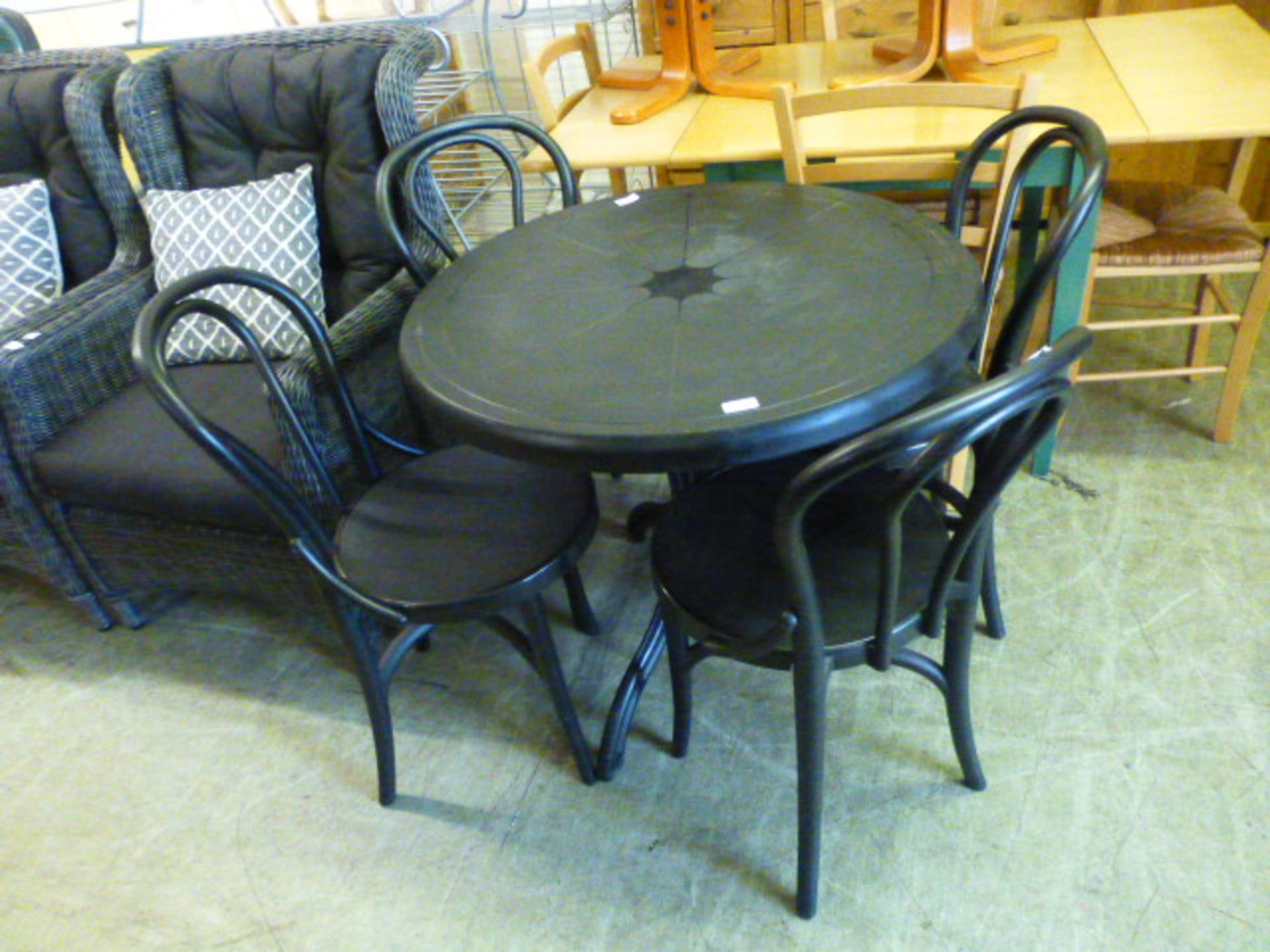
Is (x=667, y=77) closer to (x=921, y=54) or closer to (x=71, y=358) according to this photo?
(x=921, y=54)

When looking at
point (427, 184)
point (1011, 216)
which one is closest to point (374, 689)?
point (427, 184)

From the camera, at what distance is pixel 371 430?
1651 mm

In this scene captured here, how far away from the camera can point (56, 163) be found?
7.09 feet

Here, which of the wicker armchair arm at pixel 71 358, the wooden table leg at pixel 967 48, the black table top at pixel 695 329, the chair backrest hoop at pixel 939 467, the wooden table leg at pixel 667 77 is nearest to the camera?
the chair backrest hoop at pixel 939 467

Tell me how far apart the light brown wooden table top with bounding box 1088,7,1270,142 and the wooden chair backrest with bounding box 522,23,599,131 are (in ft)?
4.36

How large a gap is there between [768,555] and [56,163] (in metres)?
2.10

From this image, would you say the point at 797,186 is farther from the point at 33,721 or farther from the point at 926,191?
the point at 33,721

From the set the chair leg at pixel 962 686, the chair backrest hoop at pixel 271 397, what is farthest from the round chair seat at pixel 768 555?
the chair backrest hoop at pixel 271 397

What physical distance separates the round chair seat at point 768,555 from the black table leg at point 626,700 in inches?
11.3

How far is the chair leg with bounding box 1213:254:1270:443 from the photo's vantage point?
74.0 inches

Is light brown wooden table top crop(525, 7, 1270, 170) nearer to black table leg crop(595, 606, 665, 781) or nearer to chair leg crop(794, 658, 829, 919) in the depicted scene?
black table leg crop(595, 606, 665, 781)

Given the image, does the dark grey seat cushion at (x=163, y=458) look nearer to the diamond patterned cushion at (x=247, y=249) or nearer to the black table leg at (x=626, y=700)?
the diamond patterned cushion at (x=247, y=249)

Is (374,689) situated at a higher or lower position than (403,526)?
lower

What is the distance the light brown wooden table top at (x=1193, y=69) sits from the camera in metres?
1.66
